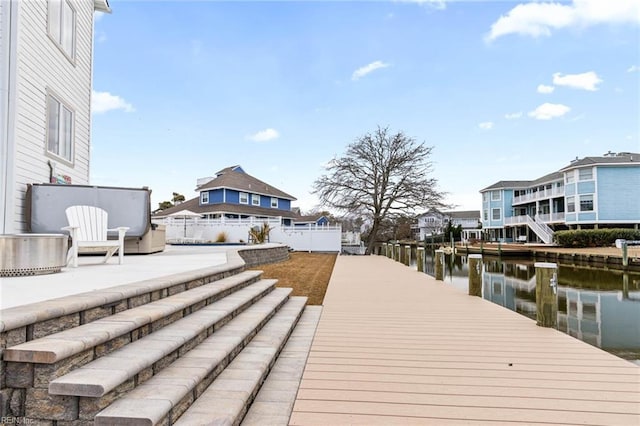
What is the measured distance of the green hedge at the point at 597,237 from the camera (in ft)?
78.3

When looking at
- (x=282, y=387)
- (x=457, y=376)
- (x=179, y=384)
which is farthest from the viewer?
(x=457, y=376)

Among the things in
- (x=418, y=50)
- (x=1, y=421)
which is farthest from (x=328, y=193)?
(x=1, y=421)

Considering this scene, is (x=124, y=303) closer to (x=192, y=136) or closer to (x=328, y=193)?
(x=328, y=193)

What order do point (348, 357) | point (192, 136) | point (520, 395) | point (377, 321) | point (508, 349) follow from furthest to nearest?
point (192, 136) → point (377, 321) → point (508, 349) → point (348, 357) → point (520, 395)

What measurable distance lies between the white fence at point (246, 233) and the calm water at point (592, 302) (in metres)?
9.18

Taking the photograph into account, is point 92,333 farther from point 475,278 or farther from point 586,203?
point 586,203

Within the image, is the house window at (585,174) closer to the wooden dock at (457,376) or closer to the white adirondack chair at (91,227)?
the wooden dock at (457,376)

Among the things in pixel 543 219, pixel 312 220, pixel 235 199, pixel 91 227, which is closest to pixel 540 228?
pixel 543 219

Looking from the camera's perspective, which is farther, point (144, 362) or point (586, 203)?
point (586, 203)

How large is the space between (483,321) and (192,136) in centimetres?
2000

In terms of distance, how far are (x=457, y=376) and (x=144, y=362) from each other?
2067mm

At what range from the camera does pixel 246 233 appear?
19516 millimetres

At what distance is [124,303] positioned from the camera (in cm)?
246

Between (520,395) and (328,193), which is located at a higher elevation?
(328,193)
